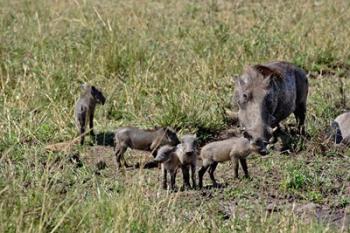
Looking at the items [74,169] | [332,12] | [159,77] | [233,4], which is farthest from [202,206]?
[233,4]

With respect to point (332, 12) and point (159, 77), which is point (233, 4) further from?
point (159, 77)

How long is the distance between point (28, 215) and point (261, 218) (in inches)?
57.2

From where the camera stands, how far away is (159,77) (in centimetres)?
971

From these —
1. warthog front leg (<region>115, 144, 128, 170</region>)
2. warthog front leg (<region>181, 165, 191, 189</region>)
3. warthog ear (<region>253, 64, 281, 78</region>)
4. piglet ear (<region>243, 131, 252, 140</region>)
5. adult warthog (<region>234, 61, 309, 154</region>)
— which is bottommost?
warthog front leg (<region>181, 165, 191, 189</region>)

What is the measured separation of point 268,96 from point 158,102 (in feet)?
5.31

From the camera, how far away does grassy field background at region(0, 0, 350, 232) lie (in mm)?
5445

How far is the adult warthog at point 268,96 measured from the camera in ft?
24.8

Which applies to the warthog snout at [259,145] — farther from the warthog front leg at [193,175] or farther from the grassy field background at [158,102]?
the warthog front leg at [193,175]

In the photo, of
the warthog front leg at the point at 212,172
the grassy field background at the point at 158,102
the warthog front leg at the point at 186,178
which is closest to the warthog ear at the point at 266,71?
the grassy field background at the point at 158,102

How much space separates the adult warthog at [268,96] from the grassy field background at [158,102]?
29cm

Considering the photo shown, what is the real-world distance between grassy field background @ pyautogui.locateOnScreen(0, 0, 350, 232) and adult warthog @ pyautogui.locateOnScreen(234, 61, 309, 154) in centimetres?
29

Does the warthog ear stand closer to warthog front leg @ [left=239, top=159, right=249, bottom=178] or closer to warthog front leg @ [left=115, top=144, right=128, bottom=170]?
warthog front leg @ [left=239, top=159, right=249, bottom=178]

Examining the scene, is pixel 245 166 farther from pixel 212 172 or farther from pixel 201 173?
pixel 201 173

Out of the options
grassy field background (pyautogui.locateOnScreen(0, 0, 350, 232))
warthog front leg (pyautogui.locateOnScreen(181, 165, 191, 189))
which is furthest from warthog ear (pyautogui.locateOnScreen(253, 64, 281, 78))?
warthog front leg (pyautogui.locateOnScreen(181, 165, 191, 189))
